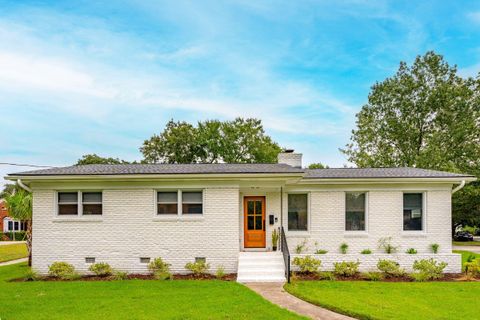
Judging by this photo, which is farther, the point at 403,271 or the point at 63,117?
the point at 63,117

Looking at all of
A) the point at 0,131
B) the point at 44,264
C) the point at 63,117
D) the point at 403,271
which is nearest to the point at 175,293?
the point at 44,264

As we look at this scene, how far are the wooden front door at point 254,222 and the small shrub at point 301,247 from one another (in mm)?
1330

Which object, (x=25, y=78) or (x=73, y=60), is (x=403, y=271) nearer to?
(x=73, y=60)

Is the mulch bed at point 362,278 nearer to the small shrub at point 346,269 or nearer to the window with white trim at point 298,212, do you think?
the small shrub at point 346,269

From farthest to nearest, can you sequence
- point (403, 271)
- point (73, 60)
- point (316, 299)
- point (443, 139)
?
1. point (443, 139)
2. point (73, 60)
3. point (403, 271)
4. point (316, 299)

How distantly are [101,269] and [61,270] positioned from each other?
1311 mm

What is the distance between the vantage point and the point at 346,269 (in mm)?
12219

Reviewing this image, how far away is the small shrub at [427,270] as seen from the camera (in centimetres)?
1184

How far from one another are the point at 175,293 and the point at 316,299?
3.79m

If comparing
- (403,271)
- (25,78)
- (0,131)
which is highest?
(25,78)

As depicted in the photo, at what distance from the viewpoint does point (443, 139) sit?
2986cm

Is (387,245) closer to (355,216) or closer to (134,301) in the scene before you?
(355,216)

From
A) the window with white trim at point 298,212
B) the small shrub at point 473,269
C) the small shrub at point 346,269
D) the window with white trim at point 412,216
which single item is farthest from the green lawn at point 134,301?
the small shrub at point 473,269

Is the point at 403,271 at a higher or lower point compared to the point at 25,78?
lower
